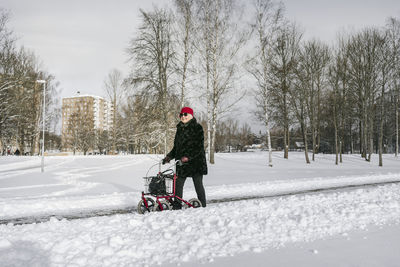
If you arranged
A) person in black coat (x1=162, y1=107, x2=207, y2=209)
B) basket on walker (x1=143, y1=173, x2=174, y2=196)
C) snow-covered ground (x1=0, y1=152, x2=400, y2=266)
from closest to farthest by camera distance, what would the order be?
1. snow-covered ground (x1=0, y1=152, x2=400, y2=266)
2. basket on walker (x1=143, y1=173, x2=174, y2=196)
3. person in black coat (x1=162, y1=107, x2=207, y2=209)

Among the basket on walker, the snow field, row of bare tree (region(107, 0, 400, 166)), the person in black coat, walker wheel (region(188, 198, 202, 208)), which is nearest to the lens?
the snow field

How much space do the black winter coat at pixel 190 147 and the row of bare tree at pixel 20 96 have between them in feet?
71.3

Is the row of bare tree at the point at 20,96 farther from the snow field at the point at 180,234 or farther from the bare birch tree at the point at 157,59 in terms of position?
the snow field at the point at 180,234

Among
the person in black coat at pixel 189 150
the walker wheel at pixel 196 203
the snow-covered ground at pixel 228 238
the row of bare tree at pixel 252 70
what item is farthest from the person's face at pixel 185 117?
the row of bare tree at pixel 252 70

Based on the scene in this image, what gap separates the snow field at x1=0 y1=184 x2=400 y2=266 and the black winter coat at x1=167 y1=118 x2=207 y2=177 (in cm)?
84

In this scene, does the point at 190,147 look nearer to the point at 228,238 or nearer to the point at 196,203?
the point at 196,203

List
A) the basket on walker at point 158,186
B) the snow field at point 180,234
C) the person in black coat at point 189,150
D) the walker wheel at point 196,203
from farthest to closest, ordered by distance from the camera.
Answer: the walker wheel at point 196,203, the person in black coat at point 189,150, the basket on walker at point 158,186, the snow field at point 180,234

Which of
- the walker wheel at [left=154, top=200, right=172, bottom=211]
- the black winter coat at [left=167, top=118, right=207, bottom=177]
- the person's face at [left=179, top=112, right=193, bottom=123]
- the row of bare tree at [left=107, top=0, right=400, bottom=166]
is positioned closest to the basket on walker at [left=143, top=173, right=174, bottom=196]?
the walker wheel at [left=154, top=200, right=172, bottom=211]

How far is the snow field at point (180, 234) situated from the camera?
3279 mm

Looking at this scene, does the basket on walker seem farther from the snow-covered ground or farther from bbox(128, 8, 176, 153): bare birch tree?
bbox(128, 8, 176, 153): bare birch tree

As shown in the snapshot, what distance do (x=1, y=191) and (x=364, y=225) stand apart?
440 inches

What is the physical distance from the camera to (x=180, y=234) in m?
3.94

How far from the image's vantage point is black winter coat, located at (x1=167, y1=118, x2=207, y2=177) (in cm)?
566

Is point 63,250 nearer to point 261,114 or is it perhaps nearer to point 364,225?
point 364,225
